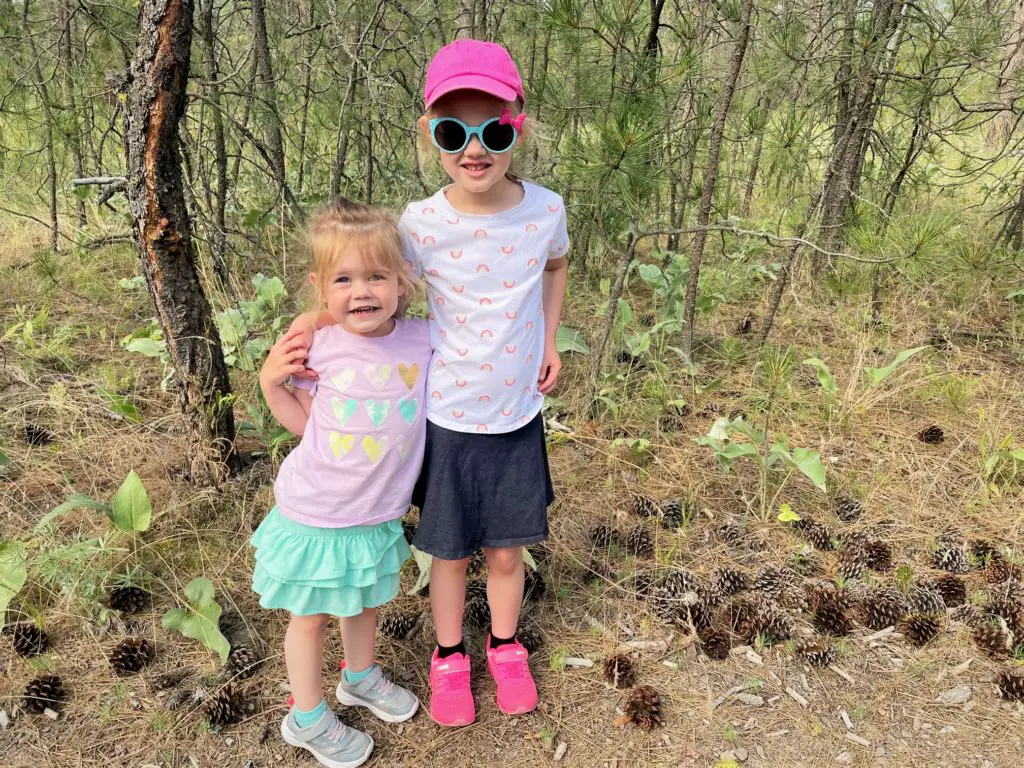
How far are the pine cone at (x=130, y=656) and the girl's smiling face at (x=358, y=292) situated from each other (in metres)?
1.08

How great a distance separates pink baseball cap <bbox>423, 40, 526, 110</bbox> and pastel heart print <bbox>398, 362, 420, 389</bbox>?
514 mm

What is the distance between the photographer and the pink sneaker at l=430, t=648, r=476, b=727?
155cm

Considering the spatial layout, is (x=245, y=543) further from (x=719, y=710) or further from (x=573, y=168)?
(x=573, y=168)

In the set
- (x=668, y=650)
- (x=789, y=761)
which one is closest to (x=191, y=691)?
(x=668, y=650)

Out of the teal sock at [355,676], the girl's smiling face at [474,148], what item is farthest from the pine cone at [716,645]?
the girl's smiling face at [474,148]

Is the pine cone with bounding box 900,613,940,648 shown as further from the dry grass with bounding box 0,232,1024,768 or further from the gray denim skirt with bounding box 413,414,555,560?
the gray denim skirt with bounding box 413,414,555,560

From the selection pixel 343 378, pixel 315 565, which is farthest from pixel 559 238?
pixel 315 565

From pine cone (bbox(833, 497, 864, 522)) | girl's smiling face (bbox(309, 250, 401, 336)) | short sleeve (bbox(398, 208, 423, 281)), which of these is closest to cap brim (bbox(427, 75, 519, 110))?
short sleeve (bbox(398, 208, 423, 281))

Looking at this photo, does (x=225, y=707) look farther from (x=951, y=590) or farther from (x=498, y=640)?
(x=951, y=590)

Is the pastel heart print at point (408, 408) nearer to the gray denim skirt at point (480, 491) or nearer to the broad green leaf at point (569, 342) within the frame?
the gray denim skirt at point (480, 491)

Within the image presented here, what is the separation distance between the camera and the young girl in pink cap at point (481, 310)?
1.22m

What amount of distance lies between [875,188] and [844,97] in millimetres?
844

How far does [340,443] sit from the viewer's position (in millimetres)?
1277

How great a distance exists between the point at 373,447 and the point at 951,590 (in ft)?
5.82
